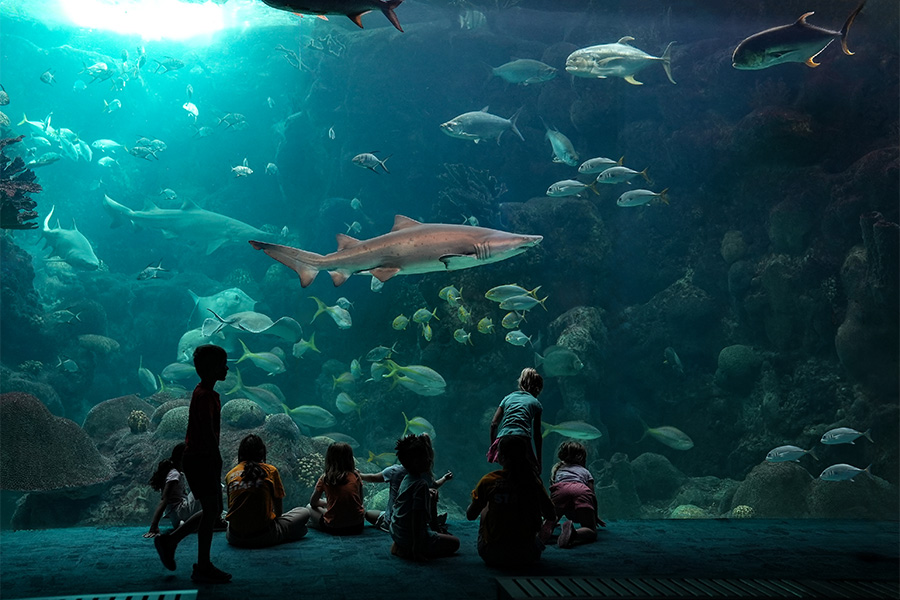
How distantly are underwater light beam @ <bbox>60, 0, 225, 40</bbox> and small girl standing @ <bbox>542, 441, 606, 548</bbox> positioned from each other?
28.2 m

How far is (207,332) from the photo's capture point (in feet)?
44.8

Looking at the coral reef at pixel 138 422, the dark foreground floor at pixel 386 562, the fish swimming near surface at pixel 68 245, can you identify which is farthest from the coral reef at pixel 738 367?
the fish swimming near surface at pixel 68 245

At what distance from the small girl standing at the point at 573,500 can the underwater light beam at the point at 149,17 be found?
2825 centimetres

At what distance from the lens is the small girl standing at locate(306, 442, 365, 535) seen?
4.30m

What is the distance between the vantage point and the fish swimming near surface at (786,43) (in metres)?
5.95

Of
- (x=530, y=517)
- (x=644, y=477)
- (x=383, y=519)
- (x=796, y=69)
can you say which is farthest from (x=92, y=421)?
(x=796, y=69)

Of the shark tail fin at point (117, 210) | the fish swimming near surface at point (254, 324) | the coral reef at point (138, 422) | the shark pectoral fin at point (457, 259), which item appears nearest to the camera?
the shark pectoral fin at point (457, 259)

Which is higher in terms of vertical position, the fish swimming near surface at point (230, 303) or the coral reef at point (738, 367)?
the fish swimming near surface at point (230, 303)

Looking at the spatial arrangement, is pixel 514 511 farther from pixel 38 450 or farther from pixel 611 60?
pixel 611 60

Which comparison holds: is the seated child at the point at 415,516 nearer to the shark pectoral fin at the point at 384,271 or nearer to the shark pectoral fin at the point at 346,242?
the shark pectoral fin at the point at 384,271

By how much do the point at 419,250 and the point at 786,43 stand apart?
5.28 meters

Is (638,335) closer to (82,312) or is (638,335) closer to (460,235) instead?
(460,235)

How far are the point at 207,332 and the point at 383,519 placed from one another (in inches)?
433

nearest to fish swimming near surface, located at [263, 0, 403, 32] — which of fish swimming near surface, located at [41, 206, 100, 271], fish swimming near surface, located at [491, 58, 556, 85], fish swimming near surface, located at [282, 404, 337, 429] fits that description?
fish swimming near surface, located at [491, 58, 556, 85]
